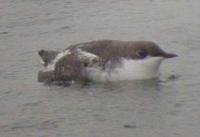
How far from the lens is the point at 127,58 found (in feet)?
35.9

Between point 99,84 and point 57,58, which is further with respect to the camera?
point 57,58

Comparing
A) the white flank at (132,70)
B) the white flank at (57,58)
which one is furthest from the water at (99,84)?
the white flank at (57,58)

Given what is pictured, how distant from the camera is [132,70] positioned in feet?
35.8

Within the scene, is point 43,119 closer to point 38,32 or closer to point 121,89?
point 121,89

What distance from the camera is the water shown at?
9.58m

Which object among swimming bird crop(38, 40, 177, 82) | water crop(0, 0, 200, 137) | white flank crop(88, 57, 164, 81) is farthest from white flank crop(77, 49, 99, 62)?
water crop(0, 0, 200, 137)

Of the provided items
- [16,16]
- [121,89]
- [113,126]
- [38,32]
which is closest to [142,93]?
[121,89]

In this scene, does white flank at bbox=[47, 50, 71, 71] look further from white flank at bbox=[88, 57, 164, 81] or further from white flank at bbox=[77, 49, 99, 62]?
white flank at bbox=[88, 57, 164, 81]

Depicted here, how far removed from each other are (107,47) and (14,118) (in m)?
1.72

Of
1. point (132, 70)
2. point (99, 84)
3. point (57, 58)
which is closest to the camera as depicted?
point (132, 70)

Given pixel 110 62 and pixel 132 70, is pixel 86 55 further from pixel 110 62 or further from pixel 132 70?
pixel 132 70

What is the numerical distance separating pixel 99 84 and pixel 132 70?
0.47m

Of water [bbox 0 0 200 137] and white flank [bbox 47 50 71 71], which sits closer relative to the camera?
water [bbox 0 0 200 137]

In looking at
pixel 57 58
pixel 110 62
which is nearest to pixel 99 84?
pixel 110 62
